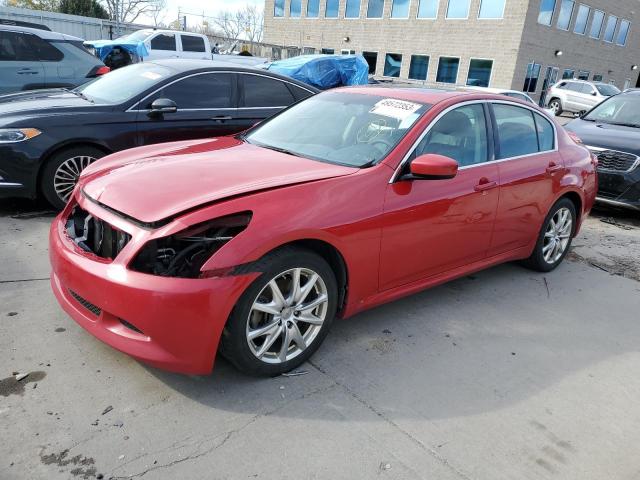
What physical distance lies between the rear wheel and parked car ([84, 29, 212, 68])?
38.8 feet

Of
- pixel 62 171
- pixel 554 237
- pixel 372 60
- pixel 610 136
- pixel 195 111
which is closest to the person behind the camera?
pixel 554 237

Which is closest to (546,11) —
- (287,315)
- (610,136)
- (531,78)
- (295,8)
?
(531,78)

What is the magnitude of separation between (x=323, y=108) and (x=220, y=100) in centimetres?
242

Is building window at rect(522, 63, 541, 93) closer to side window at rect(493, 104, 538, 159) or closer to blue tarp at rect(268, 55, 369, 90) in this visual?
blue tarp at rect(268, 55, 369, 90)

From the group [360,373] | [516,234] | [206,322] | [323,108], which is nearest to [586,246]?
[516,234]

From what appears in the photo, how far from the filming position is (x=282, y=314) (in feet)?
9.06

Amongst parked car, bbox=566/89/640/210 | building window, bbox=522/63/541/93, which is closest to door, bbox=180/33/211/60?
parked car, bbox=566/89/640/210

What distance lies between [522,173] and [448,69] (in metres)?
27.6

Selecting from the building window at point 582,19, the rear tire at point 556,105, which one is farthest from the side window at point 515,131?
the building window at point 582,19

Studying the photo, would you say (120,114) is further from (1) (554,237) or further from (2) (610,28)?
(2) (610,28)

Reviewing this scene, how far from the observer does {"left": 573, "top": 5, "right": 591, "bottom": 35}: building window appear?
97.8ft

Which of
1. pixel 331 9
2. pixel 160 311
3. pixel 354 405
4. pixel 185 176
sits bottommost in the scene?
pixel 354 405

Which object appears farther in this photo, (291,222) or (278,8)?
(278,8)

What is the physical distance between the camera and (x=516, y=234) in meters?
4.21
